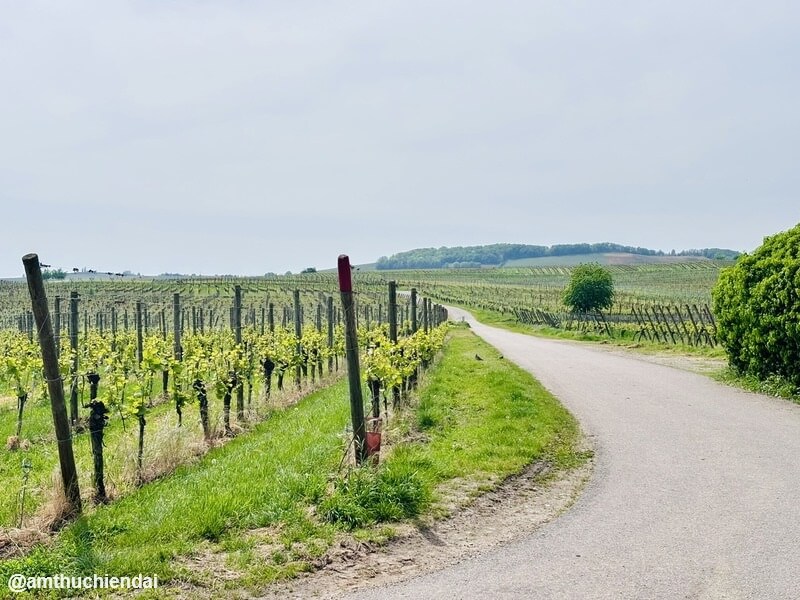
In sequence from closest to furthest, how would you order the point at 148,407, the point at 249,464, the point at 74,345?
the point at 249,464 < the point at 74,345 < the point at 148,407

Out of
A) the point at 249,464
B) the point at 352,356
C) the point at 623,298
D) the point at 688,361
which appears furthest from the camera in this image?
the point at 623,298

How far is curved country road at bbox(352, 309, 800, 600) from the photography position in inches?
183

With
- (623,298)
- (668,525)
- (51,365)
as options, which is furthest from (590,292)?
(51,365)

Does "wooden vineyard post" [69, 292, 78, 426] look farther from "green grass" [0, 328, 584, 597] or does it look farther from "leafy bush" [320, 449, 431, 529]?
"leafy bush" [320, 449, 431, 529]

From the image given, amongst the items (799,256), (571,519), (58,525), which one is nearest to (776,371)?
(799,256)

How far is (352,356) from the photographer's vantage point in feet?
22.8

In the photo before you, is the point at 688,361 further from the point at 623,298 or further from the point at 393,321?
the point at 623,298

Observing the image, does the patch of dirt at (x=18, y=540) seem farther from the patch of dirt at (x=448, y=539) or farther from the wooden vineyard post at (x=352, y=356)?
the wooden vineyard post at (x=352, y=356)

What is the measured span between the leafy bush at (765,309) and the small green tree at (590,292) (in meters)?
39.8

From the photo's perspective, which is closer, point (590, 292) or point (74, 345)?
point (74, 345)

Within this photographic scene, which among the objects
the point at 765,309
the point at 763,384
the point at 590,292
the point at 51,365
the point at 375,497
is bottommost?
the point at 763,384

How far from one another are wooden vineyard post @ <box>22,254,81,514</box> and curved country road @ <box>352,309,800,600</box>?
10.6 ft

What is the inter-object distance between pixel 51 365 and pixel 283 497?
2.40m

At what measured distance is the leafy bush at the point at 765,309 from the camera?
12273 millimetres
